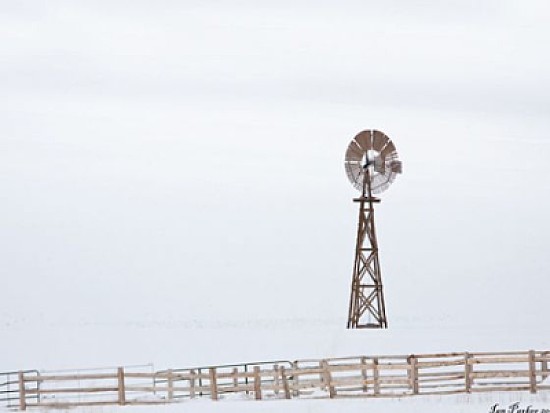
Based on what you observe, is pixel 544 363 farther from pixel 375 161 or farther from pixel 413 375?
pixel 375 161

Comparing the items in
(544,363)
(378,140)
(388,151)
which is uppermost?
(378,140)

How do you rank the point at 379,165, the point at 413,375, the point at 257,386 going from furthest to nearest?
1. the point at 379,165
2. the point at 257,386
3. the point at 413,375

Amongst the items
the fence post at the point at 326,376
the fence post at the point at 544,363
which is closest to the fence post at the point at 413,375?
the fence post at the point at 326,376

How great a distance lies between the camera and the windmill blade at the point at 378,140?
6141 cm

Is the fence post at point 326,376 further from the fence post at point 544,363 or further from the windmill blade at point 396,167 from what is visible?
the windmill blade at point 396,167

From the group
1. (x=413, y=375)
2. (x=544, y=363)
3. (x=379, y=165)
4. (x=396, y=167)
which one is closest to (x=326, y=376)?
(x=413, y=375)

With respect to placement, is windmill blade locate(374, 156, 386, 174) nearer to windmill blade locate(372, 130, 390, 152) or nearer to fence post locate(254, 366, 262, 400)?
windmill blade locate(372, 130, 390, 152)

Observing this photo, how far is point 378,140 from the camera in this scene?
61.5m

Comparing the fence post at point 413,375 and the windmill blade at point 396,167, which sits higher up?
the windmill blade at point 396,167

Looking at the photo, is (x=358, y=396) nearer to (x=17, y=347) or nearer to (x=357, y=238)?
(x=357, y=238)

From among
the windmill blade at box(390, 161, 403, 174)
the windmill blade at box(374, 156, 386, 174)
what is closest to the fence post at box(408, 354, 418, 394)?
the windmill blade at box(374, 156, 386, 174)

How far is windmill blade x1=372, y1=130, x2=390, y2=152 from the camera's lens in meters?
61.4

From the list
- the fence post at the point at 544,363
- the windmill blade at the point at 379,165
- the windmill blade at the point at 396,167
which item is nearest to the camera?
the fence post at the point at 544,363

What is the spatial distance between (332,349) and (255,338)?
34.1m
